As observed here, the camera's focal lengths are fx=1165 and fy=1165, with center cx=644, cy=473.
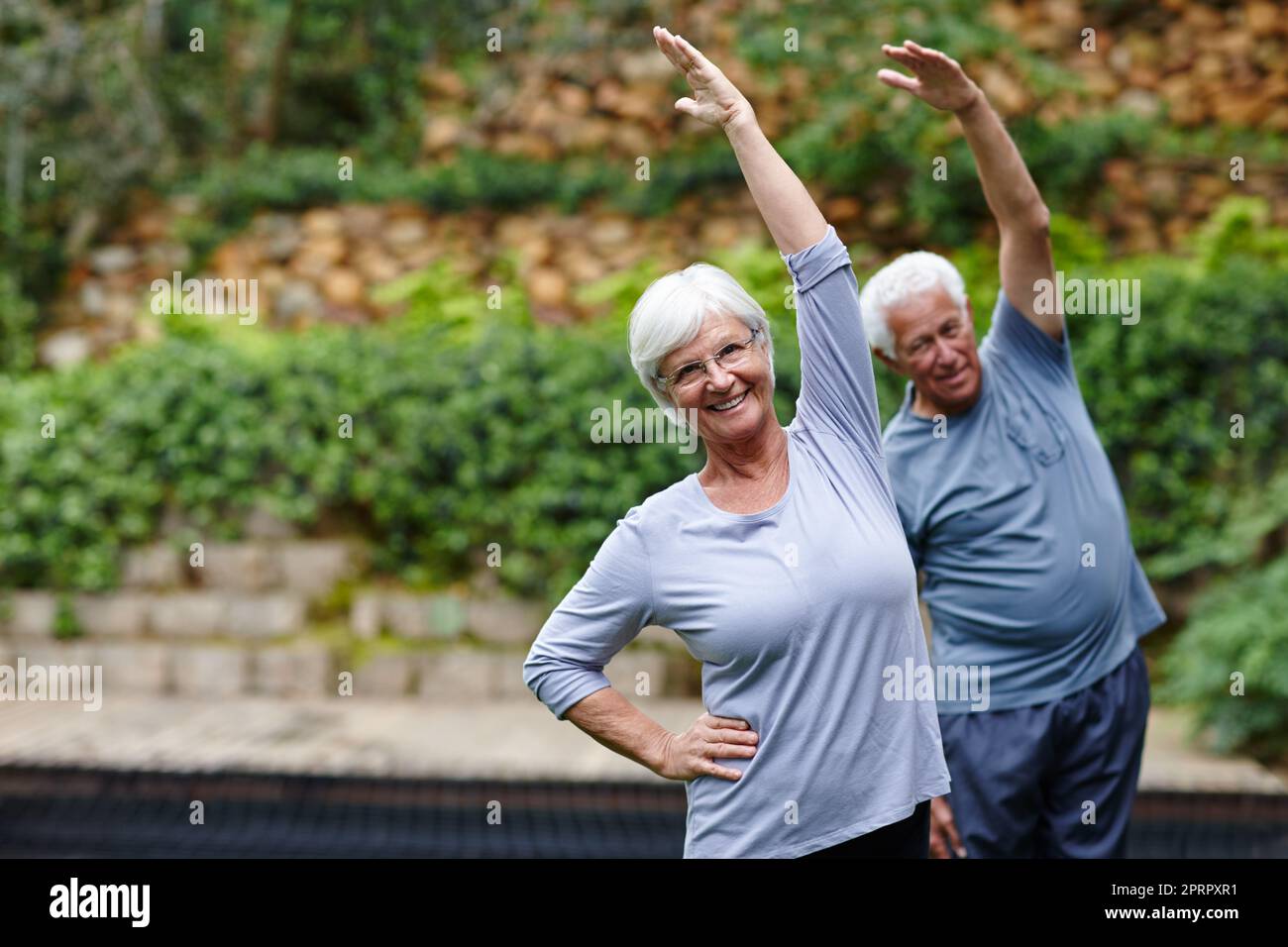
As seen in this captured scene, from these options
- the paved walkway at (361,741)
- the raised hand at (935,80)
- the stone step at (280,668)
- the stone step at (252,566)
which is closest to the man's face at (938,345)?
the raised hand at (935,80)

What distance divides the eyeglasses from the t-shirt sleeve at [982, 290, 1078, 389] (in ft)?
2.93

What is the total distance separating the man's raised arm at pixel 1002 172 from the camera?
2.14 meters

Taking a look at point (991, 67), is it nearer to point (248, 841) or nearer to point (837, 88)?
point (837, 88)

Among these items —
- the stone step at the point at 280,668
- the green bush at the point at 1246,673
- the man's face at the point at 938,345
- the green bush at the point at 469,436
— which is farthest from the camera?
the stone step at the point at 280,668

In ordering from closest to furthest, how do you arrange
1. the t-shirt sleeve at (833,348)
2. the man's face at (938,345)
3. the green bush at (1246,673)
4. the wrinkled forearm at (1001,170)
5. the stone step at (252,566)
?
the t-shirt sleeve at (833,348) → the wrinkled forearm at (1001,170) → the man's face at (938,345) → the green bush at (1246,673) → the stone step at (252,566)

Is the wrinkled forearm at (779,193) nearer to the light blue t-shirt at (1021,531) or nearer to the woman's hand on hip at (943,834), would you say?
the light blue t-shirt at (1021,531)

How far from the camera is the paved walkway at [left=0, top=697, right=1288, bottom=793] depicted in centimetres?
405

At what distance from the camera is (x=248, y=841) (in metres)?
4.00

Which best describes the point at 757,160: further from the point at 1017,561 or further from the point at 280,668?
the point at 280,668

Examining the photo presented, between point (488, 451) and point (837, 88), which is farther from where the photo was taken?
point (837, 88)

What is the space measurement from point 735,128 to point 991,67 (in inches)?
228

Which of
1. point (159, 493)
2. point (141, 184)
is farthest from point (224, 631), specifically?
point (141, 184)

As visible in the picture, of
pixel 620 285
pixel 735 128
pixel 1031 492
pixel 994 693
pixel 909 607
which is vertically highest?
pixel 620 285

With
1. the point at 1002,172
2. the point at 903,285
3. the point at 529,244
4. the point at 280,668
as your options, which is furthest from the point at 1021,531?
the point at 529,244
